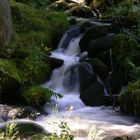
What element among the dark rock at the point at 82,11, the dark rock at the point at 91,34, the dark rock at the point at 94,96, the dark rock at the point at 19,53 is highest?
the dark rock at the point at 82,11

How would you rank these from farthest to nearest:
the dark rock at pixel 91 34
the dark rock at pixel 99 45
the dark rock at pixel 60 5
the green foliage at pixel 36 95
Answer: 1. the dark rock at pixel 60 5
2. the dark rock at pixel 91 34
3. the dark rock at pixel 99 45
4. the green foliage at pixel 36 95

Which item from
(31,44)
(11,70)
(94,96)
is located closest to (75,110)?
(94,96)

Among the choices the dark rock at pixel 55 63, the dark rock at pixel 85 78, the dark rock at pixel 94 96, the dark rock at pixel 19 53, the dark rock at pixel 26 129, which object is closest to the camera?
the dark rock at pixel 26 129

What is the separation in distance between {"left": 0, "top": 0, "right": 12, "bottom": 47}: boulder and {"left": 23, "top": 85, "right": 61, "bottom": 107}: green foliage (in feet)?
6.38

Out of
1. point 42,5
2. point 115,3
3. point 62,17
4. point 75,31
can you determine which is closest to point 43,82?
point 75,31

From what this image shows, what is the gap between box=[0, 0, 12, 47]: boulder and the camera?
1082 centimetres

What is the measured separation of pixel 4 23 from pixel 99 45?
2.71 meters

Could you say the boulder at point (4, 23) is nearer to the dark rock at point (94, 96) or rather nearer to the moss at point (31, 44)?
the moss at point (31, 44)

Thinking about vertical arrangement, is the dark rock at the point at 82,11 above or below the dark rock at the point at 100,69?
above

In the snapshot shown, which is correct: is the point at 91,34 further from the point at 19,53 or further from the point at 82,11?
the point at 82,11

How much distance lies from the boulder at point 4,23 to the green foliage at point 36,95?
1945 mm

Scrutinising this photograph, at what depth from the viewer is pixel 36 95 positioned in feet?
30.2

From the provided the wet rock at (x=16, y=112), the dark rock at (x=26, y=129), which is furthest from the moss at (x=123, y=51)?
the dark rock at (x=26, y=129)

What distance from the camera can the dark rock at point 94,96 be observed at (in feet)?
32.0
